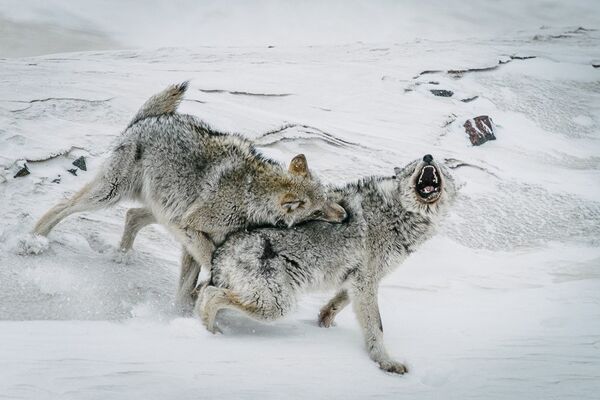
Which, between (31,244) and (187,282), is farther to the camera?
(187,282)

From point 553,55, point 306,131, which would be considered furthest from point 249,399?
point 553,55

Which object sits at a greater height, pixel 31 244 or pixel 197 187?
pixel 197 187

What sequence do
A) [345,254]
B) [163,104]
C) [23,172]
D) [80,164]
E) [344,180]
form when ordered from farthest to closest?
[344,180] → [80,164] → [23,172] → [163,104] → [345,254]

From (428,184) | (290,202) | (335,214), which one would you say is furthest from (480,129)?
(290,202)

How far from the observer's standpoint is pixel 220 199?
559cm

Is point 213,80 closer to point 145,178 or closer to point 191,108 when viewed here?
point 191,108

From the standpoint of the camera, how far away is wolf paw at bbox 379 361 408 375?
468 cm

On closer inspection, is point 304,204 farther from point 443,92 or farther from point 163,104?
point 443,92

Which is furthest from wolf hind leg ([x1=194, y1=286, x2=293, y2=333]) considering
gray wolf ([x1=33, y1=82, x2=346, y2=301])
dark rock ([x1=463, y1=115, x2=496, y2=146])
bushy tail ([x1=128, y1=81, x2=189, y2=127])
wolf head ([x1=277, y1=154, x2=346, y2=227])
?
dark rock ([x1=463, y1=115, x2=496, y2=146])

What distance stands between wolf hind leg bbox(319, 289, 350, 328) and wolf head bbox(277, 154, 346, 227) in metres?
0.84

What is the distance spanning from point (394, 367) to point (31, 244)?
382 centimetres

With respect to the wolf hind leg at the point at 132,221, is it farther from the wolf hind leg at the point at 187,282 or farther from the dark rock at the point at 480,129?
the dark rock at the point at 480,129

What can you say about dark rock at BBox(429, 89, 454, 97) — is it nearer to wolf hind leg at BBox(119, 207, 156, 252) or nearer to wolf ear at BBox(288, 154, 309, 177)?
wolf ear at BBox(288, 154, 309, 177)

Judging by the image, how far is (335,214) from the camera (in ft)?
18.1
